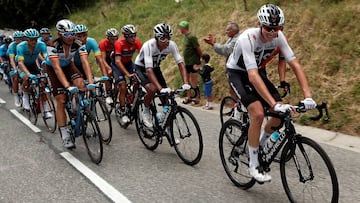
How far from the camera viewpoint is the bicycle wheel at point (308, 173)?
3.84 metres

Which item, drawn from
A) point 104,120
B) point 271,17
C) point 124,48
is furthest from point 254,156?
point 124,48

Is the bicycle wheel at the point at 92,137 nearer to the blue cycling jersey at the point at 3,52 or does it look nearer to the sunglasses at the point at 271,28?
the sunglasses at the point at 271,28

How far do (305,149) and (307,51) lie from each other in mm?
5890

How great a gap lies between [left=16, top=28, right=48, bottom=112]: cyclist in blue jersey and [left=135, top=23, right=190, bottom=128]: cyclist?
2.82 meters

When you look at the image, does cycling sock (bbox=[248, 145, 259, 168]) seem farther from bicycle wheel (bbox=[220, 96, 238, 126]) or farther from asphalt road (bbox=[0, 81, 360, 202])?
bicycle wheel (bbox=[220, 96, 238, 126])

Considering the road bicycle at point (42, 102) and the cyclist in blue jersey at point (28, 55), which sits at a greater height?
the cyclist in blue jersey at point (28, 55)

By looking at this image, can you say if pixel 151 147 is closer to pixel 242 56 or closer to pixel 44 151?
pixel 44 151

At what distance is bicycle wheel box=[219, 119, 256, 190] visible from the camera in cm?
493

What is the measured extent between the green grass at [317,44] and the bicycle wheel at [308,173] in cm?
310

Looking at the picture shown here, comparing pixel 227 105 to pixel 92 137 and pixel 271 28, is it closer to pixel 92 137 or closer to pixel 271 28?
pixel 92 137

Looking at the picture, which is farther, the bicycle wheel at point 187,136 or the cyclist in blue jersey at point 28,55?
the cyclist in blue jersey at point 28,55

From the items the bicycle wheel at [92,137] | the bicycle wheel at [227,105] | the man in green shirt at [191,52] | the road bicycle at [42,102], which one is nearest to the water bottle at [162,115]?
the bicycle wheel at [92,137]

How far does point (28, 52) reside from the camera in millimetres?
8914

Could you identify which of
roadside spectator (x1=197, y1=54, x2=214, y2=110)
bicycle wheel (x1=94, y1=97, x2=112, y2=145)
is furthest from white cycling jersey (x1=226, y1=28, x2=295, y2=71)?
roadside spectator (x1=197, y1=54, x2=214, y2=110)
